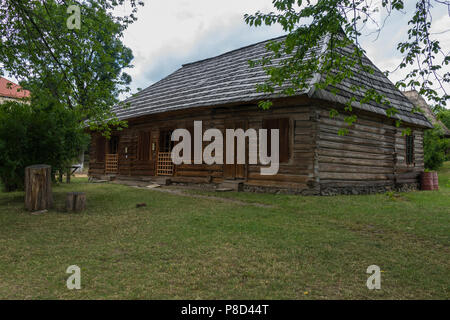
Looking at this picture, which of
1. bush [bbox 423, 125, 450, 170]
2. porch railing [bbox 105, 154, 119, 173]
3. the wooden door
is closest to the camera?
the wooden door

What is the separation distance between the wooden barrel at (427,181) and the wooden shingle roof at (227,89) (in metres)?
2.35

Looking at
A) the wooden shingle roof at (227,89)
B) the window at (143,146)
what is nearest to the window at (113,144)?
the wooden shingle roof at (227,89)

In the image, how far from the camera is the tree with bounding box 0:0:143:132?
24.8 feet

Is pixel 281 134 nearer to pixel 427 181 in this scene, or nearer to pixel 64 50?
pixel 64 50

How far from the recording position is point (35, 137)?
796 centimetres

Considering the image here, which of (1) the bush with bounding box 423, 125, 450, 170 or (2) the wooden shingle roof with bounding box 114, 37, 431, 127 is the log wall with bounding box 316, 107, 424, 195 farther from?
(1) the bush with bounding box 423, 125, 450, 170

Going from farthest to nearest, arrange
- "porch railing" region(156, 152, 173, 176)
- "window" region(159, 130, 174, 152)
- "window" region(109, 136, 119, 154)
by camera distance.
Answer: "window" region(109, 136, 119, 154), "window" region(159, 130, 174, 152), "porch railing" region(156, 152, 173, 176)

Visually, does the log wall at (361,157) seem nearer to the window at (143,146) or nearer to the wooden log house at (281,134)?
the wooden log house at (281,134)

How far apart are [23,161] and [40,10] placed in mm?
4002

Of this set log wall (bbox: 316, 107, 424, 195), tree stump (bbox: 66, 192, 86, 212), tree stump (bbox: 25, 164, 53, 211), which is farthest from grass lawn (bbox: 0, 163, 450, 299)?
log wall (bbox: 316, 107, 424, 195)

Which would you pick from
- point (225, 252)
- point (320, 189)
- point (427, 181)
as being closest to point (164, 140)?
point (320, 189)

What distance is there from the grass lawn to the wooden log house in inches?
107

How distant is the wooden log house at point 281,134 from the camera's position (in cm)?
952
